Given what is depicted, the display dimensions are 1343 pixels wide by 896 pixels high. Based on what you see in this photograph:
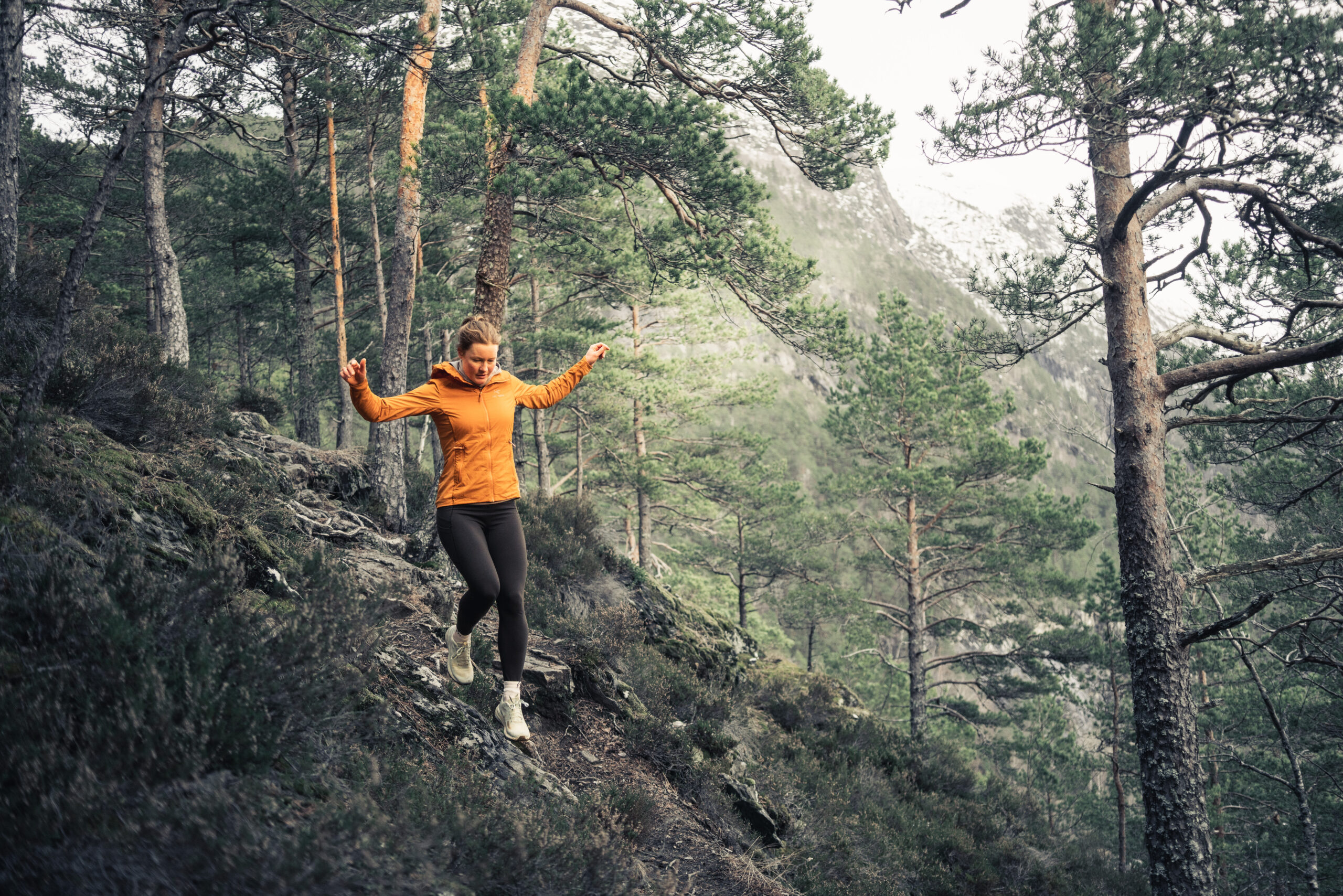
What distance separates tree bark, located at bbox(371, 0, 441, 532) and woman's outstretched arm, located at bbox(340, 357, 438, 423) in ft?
15.3

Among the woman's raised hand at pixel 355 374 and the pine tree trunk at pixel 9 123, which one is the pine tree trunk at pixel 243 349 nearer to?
the pine tree trunk at pixel 9 123

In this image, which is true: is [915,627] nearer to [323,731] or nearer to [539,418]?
[539,418]

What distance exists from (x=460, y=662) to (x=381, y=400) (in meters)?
1.77

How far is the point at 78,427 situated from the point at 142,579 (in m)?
2.70

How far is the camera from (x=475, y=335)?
12.3 feet

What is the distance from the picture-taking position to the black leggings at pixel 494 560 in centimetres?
366

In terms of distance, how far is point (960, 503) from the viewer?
17375 mm

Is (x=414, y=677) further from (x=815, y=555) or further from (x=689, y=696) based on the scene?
(x=815, y=555)

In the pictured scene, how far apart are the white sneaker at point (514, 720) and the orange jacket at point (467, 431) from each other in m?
1.24

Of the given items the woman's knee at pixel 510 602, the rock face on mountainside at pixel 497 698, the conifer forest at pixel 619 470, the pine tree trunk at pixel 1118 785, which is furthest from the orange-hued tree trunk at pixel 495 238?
the pine tree trunk at pixel 1118 785

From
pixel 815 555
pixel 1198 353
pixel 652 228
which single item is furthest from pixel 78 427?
pixel 815 555

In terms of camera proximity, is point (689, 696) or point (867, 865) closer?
point (867, 865)

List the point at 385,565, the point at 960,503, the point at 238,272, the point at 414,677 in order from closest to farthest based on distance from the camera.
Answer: the point at 414,677 → the point at 385,565 → the point at 238,272 → the point at 960,503

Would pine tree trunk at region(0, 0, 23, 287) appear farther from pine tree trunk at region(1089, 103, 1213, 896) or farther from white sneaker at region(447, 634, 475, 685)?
pine tree trunk at region(1089, 103, 1213, 896)
